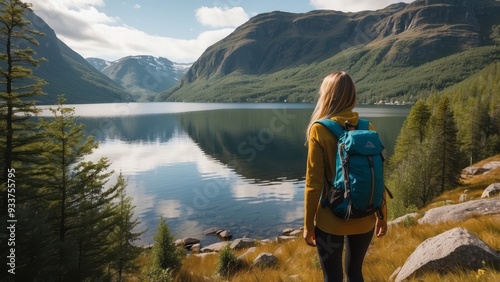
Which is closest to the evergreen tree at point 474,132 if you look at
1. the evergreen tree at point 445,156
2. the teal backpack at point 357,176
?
the evergreen tree at point 445,156

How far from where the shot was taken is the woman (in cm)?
400

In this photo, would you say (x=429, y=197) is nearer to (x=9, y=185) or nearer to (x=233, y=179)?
(x=233, y=179)

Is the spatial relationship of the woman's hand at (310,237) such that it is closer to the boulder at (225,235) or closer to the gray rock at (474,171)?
the boulder at (225,235)

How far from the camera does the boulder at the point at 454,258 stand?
5672 mm

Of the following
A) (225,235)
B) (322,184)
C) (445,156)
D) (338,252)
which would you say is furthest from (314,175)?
(445,156)

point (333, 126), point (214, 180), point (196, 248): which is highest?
point (333, 126)

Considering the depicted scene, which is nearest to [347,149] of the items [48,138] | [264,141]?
[48,138]

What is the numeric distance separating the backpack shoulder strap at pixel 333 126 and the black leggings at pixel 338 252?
135cm

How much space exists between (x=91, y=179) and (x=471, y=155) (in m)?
73.6

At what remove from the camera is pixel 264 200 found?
40.7 meters

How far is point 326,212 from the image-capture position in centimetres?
399

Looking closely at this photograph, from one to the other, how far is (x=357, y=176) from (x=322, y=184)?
0.50m

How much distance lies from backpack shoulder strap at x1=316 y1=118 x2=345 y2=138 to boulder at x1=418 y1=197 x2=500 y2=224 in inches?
398

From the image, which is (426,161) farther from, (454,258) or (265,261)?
(454,258)
